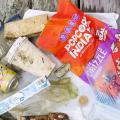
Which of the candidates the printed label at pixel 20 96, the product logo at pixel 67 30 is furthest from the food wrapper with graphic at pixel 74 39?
the printed label at pixel 20 96

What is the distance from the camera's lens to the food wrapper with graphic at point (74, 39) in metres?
2.01

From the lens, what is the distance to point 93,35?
2.01 metres

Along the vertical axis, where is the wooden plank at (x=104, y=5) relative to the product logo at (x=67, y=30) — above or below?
above

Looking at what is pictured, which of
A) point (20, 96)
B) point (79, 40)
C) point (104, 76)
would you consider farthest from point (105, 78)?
point (20, 96)

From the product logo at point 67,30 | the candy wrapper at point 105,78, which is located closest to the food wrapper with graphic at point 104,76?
the candy wrapper at point 105,78

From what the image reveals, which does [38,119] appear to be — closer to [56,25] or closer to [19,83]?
[19,83]

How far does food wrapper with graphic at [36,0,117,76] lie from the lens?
2.01 m

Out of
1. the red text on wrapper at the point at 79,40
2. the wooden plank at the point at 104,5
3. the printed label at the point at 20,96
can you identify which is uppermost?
the wooden plank at the point at 104,5

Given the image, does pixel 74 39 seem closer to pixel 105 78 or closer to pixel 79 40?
pixel 79 40

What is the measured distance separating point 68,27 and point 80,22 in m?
0.04

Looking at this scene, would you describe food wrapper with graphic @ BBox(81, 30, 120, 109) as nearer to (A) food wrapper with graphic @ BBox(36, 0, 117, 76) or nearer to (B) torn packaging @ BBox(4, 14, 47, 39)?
(A) food wrapper with graphic @ BBox(36, 0, 117, 76)

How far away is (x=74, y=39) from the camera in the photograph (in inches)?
79.0

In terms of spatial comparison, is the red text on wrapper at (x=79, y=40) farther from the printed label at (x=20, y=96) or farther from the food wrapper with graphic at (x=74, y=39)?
the printed label at (x=20, y=96)

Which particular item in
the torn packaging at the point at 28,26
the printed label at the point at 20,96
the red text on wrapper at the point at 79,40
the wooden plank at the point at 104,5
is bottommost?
the printed label at the point at 20,96
